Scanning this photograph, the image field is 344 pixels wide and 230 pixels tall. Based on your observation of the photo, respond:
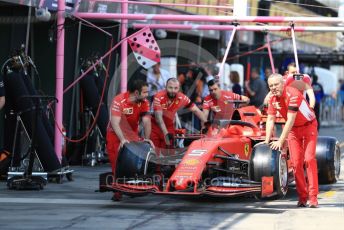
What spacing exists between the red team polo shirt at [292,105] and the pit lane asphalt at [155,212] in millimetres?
1133

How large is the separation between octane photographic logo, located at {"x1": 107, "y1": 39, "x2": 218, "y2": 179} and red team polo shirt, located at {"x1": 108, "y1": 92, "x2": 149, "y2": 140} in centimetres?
658

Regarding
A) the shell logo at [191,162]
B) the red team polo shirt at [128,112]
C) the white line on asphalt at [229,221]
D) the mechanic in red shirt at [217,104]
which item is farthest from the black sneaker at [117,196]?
the mechanic in red shirt at [217,104]

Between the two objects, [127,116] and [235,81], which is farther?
[235,81]

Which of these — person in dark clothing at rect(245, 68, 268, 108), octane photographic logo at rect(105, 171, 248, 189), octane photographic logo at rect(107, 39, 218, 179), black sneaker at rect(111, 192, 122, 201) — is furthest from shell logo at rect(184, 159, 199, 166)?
person in dark clothing at rect(245, 68, 268, 108)

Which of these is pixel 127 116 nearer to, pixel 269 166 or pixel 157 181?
pixel 157 181

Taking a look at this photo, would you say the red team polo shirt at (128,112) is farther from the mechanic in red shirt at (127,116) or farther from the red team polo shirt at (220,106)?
the red team polo shirt at (220,106)

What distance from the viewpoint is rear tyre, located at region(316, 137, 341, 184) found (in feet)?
47.1

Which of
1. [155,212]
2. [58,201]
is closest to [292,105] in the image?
[155,212]

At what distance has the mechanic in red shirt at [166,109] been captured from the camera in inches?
570

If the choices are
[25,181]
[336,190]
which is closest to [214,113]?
[336,190]

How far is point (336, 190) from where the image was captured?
14297 mm

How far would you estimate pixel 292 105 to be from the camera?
12031mm

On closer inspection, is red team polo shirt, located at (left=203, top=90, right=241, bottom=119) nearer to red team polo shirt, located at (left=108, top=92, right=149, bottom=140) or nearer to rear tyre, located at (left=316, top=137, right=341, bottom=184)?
rear tyre, located at (left=316, top=137, right=341, bottom=184)

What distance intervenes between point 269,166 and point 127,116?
217 centimetres
